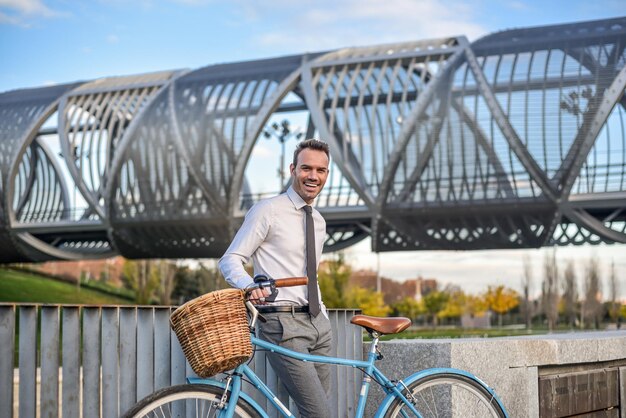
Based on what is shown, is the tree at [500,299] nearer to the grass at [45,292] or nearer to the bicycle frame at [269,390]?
the grass at [45,292]

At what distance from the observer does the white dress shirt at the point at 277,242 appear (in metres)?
4.83

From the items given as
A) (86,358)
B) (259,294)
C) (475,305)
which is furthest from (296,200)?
(475,305)

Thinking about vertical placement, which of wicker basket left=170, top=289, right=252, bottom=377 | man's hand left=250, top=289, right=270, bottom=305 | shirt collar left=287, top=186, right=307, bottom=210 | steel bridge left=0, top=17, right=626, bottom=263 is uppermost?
steel bridge left=0, top=17, right=626, bottom=263

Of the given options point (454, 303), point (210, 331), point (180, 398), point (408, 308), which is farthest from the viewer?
point (454, 303)

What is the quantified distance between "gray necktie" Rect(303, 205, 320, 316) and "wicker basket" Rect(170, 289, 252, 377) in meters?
0.56

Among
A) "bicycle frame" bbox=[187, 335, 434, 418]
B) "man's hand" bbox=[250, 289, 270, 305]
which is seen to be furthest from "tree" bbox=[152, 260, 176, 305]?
"man's hand" bbox=[250, 289, 270, 305]

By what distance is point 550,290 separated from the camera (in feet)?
188

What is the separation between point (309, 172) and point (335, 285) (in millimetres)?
38388

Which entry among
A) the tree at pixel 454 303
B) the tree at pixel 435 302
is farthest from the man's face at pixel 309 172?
the tree at pixel 454 303

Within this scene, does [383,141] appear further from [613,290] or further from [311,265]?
[311,265]

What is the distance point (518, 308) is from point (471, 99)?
38005 millimetres

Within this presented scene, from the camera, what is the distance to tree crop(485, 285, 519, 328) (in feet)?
231

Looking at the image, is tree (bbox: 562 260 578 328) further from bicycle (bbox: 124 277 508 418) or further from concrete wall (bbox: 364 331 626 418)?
bicycle (bbox: 124 277 508 418)

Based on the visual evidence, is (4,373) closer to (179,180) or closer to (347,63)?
(347,63)
